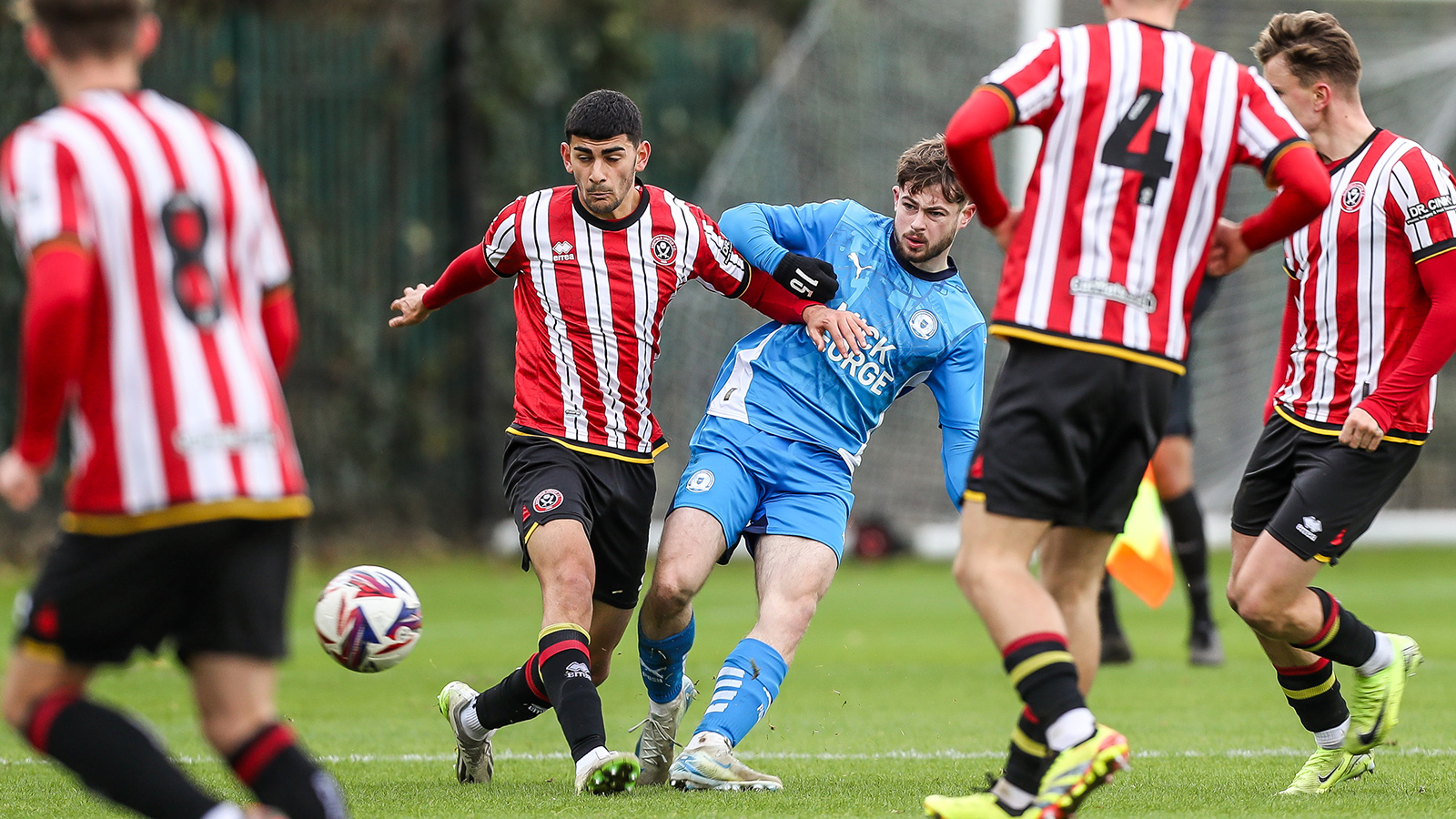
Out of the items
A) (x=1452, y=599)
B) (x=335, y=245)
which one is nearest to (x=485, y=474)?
(x=335, y=245)

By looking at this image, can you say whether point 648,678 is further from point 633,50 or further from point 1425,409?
point 633,50

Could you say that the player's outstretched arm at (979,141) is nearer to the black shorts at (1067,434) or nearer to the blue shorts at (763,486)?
the black shorts at (1067,434)

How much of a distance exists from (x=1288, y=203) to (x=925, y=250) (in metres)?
1.74

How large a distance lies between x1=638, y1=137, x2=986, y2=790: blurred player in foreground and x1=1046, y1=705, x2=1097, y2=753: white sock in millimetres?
1371

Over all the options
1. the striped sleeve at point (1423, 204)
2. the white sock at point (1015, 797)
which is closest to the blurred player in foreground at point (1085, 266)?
the white sock at point (1015, 797)

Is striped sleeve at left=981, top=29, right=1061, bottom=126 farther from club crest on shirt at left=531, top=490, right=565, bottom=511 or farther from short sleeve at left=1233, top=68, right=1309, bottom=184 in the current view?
club crest on shirt at left=531, top=490, right=565, bottom=511

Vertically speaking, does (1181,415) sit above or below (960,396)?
below

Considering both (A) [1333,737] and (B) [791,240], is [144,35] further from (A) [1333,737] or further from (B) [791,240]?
(A) [1333,737]

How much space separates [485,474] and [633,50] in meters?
4.25

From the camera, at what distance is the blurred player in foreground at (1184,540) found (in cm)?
847

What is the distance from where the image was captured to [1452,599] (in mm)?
11984

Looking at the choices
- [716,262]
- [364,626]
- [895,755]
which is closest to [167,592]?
[364,626]

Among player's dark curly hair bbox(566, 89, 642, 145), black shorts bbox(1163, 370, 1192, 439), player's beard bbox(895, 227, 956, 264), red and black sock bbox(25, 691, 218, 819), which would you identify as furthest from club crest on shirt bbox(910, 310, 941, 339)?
black shorts bbox(1163, 370, 1192, 439)

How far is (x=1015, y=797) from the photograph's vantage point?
13.1 feet
